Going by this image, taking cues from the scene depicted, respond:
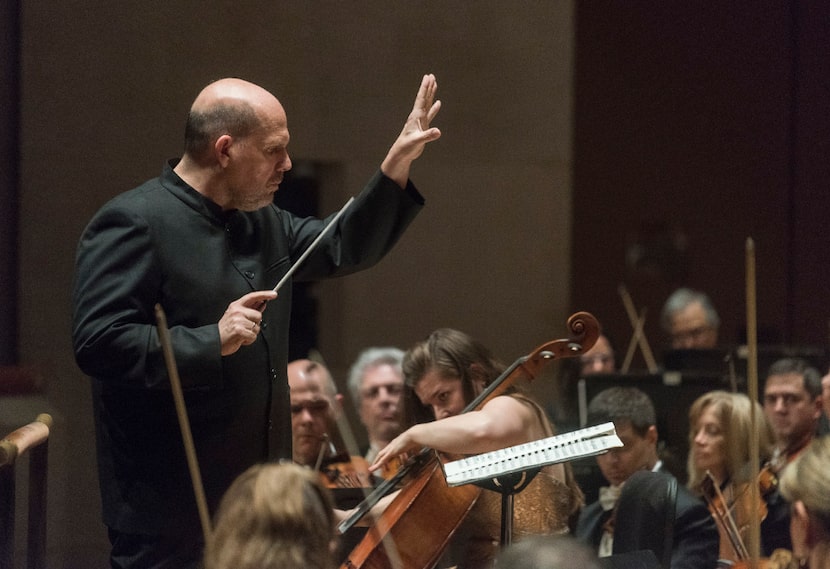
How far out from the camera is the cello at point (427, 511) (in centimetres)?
296

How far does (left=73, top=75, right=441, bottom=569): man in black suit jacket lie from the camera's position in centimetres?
252

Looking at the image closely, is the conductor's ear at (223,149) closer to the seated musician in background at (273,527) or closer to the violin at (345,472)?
the seated musician in background at (273,527)

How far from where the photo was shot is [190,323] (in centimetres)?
263

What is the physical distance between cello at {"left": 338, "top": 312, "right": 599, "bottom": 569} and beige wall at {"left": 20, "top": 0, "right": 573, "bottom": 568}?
1985 millimetres

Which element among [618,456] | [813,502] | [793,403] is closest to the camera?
[813,502]

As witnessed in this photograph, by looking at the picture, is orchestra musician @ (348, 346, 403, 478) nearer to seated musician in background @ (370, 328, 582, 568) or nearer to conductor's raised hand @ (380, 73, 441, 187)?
seated musician in background @ (370, 328, 582, 568)

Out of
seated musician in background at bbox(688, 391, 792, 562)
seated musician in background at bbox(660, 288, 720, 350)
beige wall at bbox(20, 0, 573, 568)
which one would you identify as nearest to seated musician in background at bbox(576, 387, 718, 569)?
seated musician in background at bbox(688, 391, 792, 562)

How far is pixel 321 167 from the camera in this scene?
18.6ft

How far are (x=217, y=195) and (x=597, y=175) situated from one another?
5.40 meters

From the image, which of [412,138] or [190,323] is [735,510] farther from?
[190,323]

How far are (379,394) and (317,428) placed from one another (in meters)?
0.45

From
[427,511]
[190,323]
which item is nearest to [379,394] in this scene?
[427,511]

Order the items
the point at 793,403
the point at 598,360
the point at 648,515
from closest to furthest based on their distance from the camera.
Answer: the point at 648,515
the point at 793,403
the point at 598,360

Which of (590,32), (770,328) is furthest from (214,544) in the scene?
(590,32)
